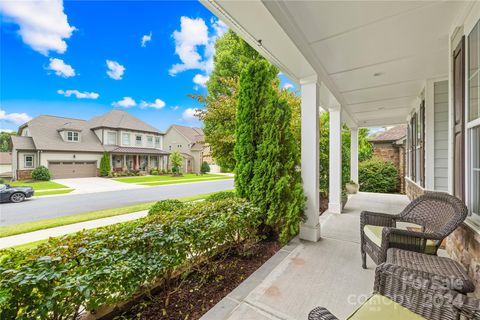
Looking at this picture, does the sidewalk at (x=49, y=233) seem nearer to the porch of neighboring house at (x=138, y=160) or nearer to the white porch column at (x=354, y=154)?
the white porch column at (x=354, y=154)

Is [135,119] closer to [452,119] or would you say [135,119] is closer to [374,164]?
[374,164]

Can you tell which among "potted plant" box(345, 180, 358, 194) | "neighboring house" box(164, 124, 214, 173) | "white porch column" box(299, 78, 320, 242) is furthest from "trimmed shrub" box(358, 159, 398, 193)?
"neighboring house" box(164, 124, 214, 173)

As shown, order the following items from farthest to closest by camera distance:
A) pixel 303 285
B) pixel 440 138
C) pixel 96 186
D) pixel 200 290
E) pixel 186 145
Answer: pixel 186 145 < pixel 96 186 < pixel 440 138 < pixel 303 285 < pixel 200 290

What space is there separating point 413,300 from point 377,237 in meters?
1.25

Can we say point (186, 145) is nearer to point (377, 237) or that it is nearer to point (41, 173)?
point (41, 173)

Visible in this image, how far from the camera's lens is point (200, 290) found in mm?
2109

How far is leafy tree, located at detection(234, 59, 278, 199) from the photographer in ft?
11.0

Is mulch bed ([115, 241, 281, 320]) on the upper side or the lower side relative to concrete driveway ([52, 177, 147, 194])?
upper

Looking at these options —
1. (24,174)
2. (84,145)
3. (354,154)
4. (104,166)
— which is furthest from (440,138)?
(84,145)

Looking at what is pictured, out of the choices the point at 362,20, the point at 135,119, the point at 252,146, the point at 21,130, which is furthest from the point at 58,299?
the point at 135,119

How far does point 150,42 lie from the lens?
9.83 metres

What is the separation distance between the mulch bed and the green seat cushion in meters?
1.32

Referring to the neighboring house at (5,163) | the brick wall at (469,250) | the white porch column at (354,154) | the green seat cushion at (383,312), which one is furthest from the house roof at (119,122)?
the brick wall at (469,250)

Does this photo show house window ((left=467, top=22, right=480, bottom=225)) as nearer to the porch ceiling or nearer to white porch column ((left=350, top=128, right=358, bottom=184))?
the porch ceiling
